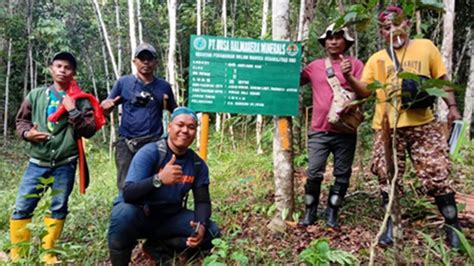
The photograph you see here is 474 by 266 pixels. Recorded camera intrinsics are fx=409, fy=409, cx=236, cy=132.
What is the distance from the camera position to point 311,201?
3756 mm

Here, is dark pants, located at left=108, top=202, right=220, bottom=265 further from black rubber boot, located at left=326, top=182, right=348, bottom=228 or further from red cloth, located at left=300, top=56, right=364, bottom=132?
red cloth, located at left=300, top=56, right=364, bottom=132

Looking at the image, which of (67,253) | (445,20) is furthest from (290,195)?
(445,20)

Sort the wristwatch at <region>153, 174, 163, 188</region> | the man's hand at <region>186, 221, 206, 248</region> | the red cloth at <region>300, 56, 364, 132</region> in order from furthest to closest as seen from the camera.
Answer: the red cloth at <region>300, 56, 364, 132</region>, the man's hand at <region>186, 221, 206, 248</region>, the wristwatch at <region>153, 174, 163, 188</region>

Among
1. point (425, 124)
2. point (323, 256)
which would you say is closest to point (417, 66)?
point (425, 124)

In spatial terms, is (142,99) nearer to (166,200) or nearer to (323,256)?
(166,200)

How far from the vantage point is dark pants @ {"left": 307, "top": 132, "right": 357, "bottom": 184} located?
3639mm

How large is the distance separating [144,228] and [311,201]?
60.9 inches

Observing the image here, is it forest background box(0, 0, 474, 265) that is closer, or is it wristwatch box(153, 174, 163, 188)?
wristwatch box(153, 174, 163, 188)

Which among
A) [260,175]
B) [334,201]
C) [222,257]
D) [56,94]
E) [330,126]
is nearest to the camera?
[222,257]

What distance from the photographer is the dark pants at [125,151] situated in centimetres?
384

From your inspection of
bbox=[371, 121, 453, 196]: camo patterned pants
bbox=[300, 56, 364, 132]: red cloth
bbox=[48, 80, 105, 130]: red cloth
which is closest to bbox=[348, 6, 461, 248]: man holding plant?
bbox=[371, 121, 453, 196]: camo patterned pants

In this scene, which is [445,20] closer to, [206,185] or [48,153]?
[206,185]

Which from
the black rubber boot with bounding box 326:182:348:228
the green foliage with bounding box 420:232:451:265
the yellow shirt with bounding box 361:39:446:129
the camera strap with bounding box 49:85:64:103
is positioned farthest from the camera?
the black rubber boot with bounding box 326:182:348:228

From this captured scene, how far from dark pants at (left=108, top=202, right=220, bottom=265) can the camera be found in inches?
45.4
